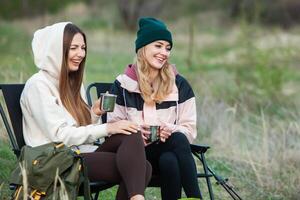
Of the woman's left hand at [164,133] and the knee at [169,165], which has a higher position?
the woman's left hand at [164,133]

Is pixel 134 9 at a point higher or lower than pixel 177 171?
higher

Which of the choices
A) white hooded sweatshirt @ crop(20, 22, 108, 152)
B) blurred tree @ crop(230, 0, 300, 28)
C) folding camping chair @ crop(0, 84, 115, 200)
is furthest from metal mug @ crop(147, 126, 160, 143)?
blurred tree @ crop(230, 0, 300, 28)

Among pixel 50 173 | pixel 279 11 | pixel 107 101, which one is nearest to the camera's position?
pixel 50 173

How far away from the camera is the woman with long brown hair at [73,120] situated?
4.11m

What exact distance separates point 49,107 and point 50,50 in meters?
0.35

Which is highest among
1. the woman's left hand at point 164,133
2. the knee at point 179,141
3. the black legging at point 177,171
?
the woman's left hand at point 164,133

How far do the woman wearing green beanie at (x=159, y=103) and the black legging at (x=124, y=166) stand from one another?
233 millimetres

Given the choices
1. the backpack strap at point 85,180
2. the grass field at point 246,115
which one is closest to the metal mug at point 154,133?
the backpack strap at point 85,180

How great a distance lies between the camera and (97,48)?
18.2 metres

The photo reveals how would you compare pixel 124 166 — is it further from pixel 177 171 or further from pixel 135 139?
pixel 177 171

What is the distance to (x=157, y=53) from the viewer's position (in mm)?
4648

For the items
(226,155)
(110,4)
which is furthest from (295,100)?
(110,4)

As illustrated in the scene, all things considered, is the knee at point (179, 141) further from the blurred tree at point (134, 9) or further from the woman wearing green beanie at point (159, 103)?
the blurred tree at point (134, 9)

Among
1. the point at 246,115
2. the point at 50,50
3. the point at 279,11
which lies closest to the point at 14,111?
the point at 50,50
